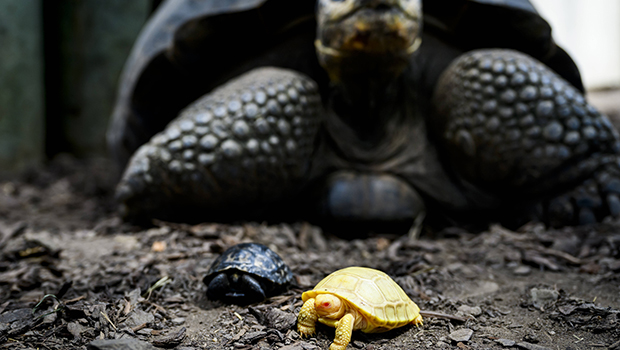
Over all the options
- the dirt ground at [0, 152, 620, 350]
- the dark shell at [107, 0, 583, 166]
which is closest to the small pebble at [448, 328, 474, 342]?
the dirt ground at [0, 152, 620, 350]

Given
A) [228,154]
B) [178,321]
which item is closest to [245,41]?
[228,154]

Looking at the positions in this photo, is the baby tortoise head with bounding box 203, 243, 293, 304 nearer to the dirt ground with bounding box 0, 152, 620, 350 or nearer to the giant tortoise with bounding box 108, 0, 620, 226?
the dirt ground with bounding box 0, 152, 620, 350

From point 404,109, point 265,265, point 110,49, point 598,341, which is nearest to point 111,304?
point 265,265

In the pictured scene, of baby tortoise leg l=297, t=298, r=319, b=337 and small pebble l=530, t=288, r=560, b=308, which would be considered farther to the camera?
small pebble l=530, t=288, r=560, b=308

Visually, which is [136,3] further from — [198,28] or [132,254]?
[132,254]

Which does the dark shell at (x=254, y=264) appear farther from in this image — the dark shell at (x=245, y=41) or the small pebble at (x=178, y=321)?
the dark shell at (x=245, y=41)

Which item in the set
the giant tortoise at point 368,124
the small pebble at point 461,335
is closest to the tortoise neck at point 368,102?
the giant tortoise at point 368,124

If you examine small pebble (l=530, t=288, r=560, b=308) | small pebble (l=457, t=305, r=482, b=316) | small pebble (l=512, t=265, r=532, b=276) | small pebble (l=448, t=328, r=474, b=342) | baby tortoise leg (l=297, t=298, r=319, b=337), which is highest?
baby tortoise leg (l=297, t=298, r=319, b=337)
